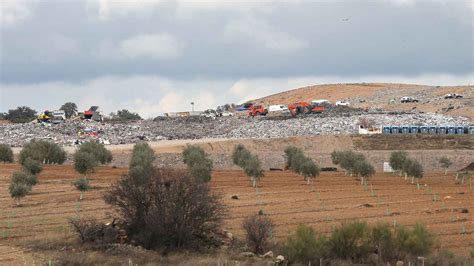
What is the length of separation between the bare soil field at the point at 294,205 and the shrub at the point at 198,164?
142 centimetres

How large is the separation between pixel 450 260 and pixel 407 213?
15.2m

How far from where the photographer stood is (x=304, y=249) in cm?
3103

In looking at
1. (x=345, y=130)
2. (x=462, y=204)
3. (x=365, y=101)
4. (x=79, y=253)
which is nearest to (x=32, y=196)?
(x=79, y=253)

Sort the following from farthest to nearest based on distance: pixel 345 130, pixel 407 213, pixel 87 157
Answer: pixel 345 130 < pixel 87 157 < pixel 407 213

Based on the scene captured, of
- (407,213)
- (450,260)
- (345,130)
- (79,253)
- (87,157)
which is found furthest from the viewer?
(345,130)

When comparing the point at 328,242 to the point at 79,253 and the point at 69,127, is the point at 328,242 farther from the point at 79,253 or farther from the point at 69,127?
the point at 69,127

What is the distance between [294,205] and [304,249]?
18.4 metres

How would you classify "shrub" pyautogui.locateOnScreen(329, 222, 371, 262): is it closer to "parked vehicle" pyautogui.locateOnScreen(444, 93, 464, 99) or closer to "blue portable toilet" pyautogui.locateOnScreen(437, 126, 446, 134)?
"blue portable toilet" pyautogui.locateOnScreen(437, 126, 446, 134)

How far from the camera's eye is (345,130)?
117562 mm

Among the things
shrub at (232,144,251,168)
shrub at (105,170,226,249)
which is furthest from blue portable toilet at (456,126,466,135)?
shrub at (105,170,226,249)

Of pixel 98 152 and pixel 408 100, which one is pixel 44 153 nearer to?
pixel 98 152

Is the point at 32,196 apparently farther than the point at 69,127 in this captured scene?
No

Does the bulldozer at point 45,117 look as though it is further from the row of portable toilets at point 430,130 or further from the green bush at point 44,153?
the row of portable toilets at point 430,130

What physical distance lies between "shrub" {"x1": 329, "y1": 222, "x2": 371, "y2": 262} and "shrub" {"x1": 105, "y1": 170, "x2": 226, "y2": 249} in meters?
5.53
